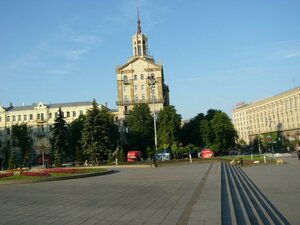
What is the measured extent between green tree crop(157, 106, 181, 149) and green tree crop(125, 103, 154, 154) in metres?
2.38

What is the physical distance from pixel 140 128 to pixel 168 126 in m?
6.35

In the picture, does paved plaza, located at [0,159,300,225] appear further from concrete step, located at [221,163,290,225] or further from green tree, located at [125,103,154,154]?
green tree, located at [125,103,154,154]

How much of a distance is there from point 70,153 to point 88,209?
5950 centimetres

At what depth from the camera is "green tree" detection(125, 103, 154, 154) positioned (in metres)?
75.8

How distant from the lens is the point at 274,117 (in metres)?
115

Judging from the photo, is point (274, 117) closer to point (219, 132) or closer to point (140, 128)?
point (219, 132)

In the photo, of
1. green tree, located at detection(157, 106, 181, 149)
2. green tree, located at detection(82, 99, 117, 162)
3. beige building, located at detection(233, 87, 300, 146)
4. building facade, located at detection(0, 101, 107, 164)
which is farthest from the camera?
beige building, located at detection(233, 87, 300, 146)

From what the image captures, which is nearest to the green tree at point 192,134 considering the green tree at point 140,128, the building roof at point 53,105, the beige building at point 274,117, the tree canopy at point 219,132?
the tree canopy at point 219,132

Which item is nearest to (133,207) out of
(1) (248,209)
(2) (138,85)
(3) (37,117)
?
(1) (248,209)

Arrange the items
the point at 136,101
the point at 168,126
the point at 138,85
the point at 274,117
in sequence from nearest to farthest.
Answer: the point at 168,126, the point at 136,101, the point at 138,85, the point at 274,117

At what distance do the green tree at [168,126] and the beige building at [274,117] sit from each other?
2441 cm

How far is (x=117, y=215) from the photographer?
9508 millimetres

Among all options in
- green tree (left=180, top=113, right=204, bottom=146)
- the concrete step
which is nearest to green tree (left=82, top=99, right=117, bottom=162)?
green tree (left=180, top=113, right=204, bottom=146)

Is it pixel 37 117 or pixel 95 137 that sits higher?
pixel 37 117
